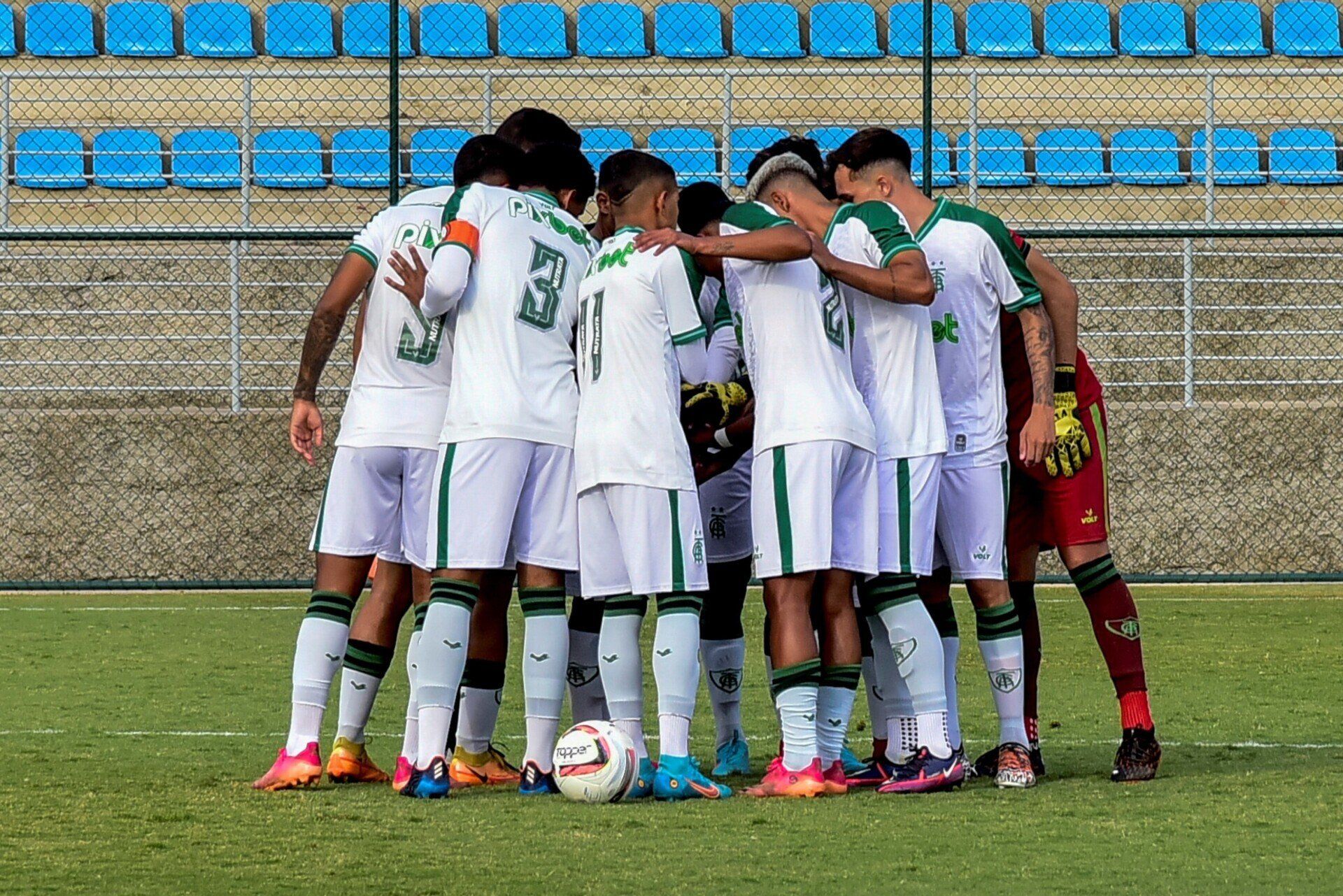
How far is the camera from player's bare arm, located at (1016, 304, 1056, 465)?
544 cm

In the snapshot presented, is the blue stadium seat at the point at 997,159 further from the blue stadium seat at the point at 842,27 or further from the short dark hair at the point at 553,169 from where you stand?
the short dark hair at the point at 553,169

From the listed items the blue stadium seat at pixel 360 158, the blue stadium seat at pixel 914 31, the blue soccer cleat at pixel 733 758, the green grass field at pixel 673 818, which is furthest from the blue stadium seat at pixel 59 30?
the blue soccer cleat at pixel 733 758

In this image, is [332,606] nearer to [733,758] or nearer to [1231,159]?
[733,758]

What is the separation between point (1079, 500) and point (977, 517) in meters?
0.33

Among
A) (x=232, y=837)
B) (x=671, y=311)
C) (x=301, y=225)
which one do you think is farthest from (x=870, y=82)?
(x=232, y=837)

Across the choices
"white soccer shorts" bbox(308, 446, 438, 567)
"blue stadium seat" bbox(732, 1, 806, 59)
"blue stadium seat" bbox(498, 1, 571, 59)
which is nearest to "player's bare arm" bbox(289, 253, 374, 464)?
"white soccer shorts" bbox(308, 446, 438, 567)

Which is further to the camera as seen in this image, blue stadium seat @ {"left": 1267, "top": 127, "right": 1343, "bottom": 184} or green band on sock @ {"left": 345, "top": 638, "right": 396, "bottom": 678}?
blue stadium seat @ {"left": 1267, "top": 127, "right": 1343, "bottom": 184}

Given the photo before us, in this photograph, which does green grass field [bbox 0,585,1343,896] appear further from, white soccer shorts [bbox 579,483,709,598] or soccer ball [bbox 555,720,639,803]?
white soccer shorts [bbox 579,483,709,598]

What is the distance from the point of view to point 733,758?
5.86 meters

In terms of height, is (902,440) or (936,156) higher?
(936,156)

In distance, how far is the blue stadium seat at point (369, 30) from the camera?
1728cm

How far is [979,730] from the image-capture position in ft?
21.8

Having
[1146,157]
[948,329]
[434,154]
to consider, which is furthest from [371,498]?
[1146,157]

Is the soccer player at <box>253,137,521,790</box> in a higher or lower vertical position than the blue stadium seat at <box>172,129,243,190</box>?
lower
